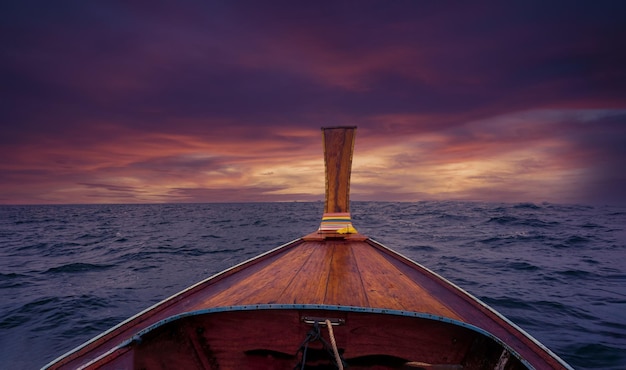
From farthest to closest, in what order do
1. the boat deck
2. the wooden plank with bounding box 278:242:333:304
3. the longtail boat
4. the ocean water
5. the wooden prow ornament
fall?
the wooden prow ornament → the ocean water → the wooden plank with bounding box 278:242:333:304 → the boat deck → the longtail boat

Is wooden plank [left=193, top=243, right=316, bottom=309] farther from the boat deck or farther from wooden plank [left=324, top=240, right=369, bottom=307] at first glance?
wooden plank [left=324, top=240, right=369, bottom=307]

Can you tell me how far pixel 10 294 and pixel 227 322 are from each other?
9281mm

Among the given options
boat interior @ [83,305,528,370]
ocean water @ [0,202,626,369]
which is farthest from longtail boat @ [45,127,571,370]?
ocean water @ [0,202,626,369]

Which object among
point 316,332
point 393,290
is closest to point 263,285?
point 316,332

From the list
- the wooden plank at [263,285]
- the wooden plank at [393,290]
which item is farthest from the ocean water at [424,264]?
the wooden plank at [263,285]

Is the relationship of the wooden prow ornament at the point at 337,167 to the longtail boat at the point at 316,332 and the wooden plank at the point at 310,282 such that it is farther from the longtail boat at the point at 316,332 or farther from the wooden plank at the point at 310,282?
the longtail boat at the point at 316,332

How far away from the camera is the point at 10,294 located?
7.97 m

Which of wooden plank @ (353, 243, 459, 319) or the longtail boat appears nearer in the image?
the longtail boat

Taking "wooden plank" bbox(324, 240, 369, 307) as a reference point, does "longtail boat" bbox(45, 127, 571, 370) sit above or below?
below

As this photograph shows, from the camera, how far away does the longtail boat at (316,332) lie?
2141 mm

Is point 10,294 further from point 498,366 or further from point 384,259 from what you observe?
point 498,366

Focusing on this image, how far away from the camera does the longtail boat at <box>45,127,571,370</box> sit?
214 centimetres

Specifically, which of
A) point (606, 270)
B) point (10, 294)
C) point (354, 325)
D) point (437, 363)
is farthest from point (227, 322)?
point (606, 270)

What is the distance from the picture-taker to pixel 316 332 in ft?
7.00
